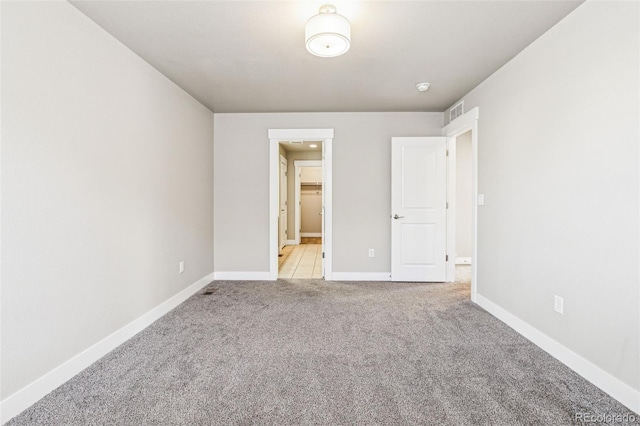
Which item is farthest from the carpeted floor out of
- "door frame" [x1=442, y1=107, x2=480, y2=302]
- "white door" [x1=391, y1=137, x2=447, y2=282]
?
"white door" [x1=391, y1=137, x2=447, y2=282]

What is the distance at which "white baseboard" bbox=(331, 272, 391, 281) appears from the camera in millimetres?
4082

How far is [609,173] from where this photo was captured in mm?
1676

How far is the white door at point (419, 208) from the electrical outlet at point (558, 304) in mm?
1866

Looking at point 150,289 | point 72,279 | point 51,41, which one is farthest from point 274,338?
point 51,41

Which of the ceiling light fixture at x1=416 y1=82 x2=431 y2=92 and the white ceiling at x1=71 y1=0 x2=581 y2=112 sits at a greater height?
the ceiling light fixture at x1=416 y1=82 x2=431 y2=92

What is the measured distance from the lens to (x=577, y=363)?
1884mm

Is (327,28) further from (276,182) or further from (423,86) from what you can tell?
(276,182)

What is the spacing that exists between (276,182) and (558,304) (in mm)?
3326

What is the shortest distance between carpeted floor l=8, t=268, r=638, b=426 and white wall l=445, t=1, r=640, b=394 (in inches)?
13.3

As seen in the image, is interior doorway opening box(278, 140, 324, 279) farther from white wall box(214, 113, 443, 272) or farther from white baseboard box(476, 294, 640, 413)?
Result: white baseboard box(476, 294, 640, 413)

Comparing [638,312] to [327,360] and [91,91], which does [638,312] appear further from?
[91,91]

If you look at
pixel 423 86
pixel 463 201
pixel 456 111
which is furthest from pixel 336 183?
pixel 463 201

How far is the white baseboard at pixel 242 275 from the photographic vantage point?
4.14 m

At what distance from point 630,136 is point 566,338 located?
4.48ft
